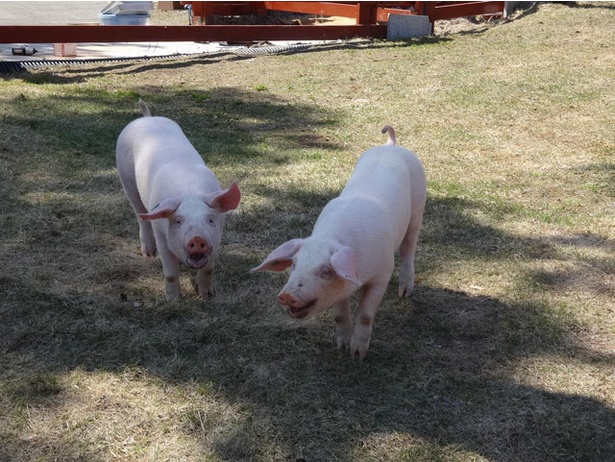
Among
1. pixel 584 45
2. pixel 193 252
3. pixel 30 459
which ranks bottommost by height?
pixel 30 459

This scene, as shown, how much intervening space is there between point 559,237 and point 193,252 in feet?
8.45

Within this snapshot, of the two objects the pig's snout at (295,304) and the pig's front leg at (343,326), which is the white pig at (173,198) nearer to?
the pig's front leg at (343,326)

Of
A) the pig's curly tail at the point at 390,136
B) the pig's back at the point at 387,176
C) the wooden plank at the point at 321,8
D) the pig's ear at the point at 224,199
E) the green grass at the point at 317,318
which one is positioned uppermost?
the wooden plank at the point at 321,8

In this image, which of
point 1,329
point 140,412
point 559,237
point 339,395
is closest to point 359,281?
point 339,395

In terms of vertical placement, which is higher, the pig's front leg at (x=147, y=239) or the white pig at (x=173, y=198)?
the white pig at (x=173, y=198)

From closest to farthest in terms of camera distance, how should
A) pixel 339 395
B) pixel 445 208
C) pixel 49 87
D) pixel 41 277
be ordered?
pixel 339 395, pixel 41 277, pixel 445 208, pixel 49 87

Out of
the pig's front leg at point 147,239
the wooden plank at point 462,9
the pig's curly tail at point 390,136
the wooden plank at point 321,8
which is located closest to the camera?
the pig's curly tail at point 390,136

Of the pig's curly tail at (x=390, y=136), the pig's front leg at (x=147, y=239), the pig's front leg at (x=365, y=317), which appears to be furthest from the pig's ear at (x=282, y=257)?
the pig's front leg at (x=147, y=239)

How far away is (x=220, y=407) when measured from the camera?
345 cm

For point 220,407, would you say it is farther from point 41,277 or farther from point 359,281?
point 41,277

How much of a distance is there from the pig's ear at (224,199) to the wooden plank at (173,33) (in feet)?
23.3

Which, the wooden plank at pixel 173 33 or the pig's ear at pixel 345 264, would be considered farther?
the wooden plank at pixel 173 33

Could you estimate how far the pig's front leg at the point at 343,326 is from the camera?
390cm

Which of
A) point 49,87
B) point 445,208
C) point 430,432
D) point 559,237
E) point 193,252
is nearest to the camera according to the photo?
point 430,432
